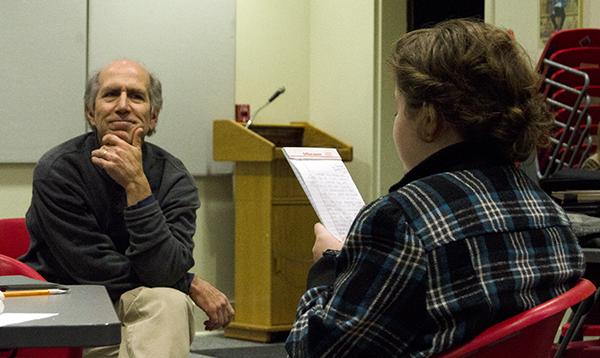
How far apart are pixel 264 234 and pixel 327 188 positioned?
375 centimetres

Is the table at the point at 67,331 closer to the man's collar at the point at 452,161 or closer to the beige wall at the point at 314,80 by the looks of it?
the man's collar at the point at 452,161

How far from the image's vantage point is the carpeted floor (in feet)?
17.2

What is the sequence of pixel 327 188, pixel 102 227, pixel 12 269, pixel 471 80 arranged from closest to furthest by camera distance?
pixel 471 80, pixel 327 188, pixel 12 269, pixel 102 227

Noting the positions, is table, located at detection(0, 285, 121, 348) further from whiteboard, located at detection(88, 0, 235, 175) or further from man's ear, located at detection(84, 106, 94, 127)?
whiteboard, located at detection(88, 0, 235, 175)

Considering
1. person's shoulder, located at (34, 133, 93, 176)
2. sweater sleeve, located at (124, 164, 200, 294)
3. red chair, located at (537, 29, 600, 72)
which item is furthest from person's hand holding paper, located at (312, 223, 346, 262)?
red chair, located at (537, 29, 600, 72)

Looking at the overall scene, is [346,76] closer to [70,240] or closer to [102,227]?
[102,227]

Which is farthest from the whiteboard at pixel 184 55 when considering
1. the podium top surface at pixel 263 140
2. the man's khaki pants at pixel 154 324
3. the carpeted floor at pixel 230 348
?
the man's khaki pants at pixel 154 324

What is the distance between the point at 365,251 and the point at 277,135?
180 inches

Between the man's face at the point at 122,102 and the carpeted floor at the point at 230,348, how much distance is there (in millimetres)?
2217

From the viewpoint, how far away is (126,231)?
9.62 feet

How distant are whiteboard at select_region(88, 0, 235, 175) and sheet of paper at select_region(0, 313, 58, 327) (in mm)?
4078

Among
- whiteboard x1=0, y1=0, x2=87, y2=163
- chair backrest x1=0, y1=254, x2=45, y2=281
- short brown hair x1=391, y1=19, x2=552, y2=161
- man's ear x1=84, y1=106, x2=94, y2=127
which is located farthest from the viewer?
whiteboard x1=0, y1=0, x2=87, y2=163

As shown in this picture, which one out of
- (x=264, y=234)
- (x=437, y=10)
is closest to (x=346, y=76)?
(x=437, y=10)

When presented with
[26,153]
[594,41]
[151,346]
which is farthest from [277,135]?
[151,346]
